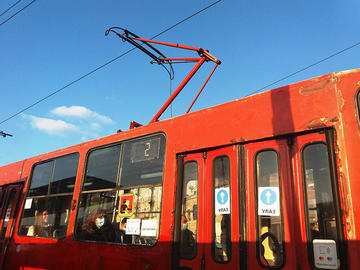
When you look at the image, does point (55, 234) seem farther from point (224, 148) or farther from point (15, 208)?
point (224, 148)

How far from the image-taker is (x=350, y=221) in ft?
8.00

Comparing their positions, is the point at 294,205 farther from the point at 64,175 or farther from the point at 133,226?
the point at 64,175

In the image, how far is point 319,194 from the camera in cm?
267

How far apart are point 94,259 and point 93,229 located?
41 centimetres

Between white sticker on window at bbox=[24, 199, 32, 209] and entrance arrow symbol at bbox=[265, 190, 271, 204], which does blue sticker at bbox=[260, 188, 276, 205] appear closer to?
entrance arrow symbol at bbox=[265, 190, 271, 204]

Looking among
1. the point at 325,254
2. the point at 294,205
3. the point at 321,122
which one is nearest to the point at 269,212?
the point at 294,205

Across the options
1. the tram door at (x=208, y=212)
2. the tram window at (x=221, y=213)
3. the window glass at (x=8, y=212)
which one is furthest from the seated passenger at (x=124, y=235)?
the window glass at (x=8, y=212)

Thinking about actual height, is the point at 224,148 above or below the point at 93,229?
above

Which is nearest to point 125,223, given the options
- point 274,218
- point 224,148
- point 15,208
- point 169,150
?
point 169,150

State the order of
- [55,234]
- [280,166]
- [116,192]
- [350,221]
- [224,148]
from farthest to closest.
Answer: [55,234] < [116,192] < [224,148] < [280,166] < [350,221]

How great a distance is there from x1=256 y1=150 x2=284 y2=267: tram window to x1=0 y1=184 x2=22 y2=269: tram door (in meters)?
5.07

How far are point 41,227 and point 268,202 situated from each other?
4.18 meters

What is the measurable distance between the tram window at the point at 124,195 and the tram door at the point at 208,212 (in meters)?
0.37

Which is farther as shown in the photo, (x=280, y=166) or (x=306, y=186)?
(x=280, y=166)
